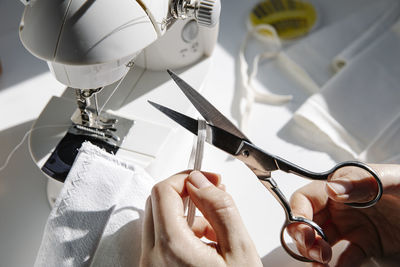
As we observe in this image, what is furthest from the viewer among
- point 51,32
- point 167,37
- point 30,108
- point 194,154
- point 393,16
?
point 393,16

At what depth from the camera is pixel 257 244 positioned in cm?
63

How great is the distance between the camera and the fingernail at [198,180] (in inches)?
18.6

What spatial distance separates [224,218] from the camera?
0.44m

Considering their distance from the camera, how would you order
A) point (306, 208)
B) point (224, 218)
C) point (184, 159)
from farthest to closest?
point (184, 159), point (306, 208), point (224, 218)

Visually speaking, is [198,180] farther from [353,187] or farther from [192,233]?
[353,187]

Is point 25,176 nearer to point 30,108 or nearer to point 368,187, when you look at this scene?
point 30,108

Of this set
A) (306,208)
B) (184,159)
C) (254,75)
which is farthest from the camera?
(254,75)

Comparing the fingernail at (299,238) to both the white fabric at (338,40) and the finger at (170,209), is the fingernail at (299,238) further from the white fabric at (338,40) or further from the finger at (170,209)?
the white fabric at (338,40)

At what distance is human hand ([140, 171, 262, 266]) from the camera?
425 millimetres

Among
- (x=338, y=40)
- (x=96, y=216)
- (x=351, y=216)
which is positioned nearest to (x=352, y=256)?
(x=351, y=216)

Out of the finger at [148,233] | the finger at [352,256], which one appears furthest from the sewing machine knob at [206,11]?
the finger at [352,256]

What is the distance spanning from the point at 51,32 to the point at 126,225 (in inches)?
9.4

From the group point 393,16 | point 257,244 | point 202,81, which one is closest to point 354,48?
point 393,16

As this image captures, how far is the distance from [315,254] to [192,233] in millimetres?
174
